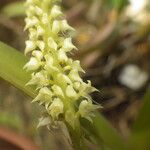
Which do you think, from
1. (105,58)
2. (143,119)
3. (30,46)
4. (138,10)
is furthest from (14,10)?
(30,46)

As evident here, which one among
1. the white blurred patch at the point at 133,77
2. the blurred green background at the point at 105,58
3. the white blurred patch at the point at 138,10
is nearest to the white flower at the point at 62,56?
the blurred green background at the point at 105,58

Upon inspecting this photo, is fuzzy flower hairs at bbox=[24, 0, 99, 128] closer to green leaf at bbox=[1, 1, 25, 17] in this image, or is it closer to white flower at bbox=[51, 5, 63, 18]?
white flower at bbox=[51, 5, 63, 18]

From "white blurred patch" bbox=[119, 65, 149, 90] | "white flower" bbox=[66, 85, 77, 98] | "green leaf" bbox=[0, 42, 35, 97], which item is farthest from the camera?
"white blurred patch" bbox=[119, 65, 149, 90]

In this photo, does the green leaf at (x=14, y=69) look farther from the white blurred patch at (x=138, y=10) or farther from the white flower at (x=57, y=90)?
the white blurred patch at (x=138, y=10)

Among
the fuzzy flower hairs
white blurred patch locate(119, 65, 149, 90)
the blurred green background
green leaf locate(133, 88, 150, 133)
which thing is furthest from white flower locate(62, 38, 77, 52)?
white blurred patch locate(119, 65, 149, 90)

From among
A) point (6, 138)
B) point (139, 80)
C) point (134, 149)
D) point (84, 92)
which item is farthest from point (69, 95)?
point (139, 80)

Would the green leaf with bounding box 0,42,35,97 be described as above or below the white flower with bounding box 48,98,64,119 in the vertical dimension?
above

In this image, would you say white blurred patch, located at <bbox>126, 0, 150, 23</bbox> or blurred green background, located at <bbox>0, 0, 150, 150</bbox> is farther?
white blurred patch, located at <bbox>126, 0, 150, 23</bbox>
